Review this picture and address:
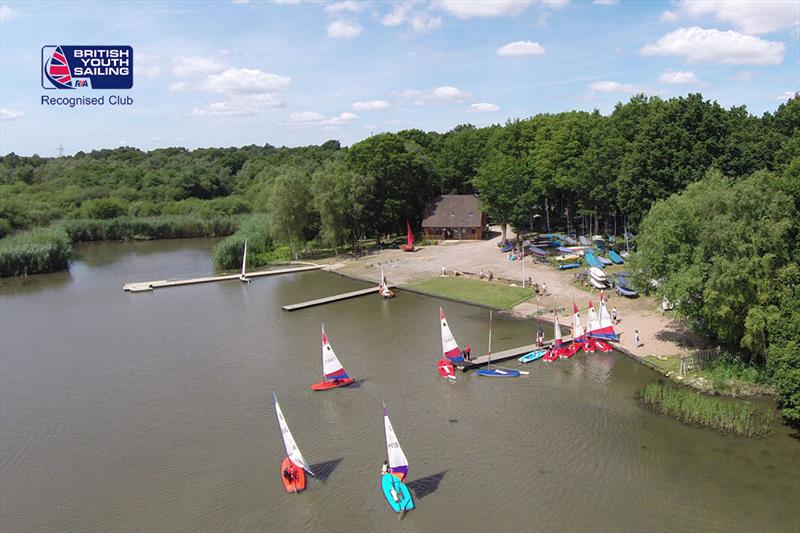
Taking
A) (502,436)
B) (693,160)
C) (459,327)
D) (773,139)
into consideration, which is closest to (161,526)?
(502,436)

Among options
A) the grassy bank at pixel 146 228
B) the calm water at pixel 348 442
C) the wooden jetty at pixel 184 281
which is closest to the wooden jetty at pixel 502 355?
the calm water at pixel 348 442

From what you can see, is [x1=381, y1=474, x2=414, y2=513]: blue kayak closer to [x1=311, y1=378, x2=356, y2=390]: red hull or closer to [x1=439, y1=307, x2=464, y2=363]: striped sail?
[x1=311, y1=378, x2=356, y2=390]: red hull

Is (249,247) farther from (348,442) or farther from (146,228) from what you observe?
(348,442)

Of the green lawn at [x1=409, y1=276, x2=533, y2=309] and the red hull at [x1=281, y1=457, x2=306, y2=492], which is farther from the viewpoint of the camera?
the green lawn at [x1=409, y1=276, x2=533, y2=309]

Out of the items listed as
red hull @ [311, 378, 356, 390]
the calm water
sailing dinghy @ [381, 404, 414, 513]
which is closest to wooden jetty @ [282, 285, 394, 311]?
the calm water

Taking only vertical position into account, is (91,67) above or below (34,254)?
above

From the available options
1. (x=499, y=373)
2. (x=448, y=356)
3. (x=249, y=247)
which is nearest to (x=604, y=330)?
(x=499, y=373)

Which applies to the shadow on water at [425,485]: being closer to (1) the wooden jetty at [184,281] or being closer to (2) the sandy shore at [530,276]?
(2) the sandy shore at [530,276]
